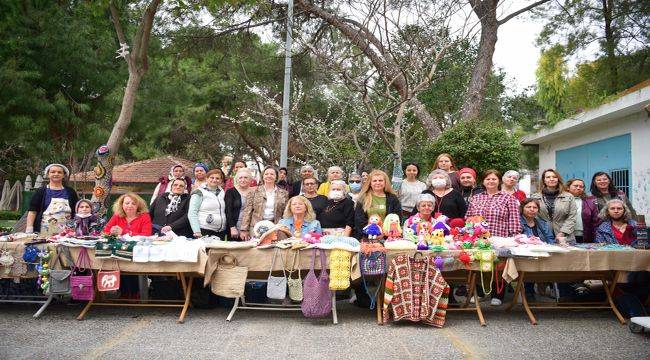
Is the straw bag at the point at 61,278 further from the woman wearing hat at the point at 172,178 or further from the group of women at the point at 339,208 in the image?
the woman wearing hat at the point at 172,178

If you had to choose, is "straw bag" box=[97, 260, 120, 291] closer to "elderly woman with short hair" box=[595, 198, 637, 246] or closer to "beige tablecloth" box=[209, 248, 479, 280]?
"beige tablecloth" box=[209, 248, 479, 280]

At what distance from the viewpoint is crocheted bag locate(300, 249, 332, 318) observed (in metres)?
5.68

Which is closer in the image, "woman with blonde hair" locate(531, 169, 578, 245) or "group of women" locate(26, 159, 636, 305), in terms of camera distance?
"group of women" locate(26, 159, 636, 305)

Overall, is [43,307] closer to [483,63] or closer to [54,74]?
[54,74]

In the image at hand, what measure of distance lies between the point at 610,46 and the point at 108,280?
561 inches

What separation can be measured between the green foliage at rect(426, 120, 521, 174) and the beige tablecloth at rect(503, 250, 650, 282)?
18.2 feet

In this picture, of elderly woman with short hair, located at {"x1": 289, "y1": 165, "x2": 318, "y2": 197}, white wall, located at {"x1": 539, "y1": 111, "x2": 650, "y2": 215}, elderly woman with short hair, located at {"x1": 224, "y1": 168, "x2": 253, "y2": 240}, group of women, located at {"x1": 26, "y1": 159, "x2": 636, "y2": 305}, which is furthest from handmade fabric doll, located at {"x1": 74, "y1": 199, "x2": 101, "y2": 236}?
white wall, located at {"x1": 539, "y1": 111, "x2": 650, "y2": 215}

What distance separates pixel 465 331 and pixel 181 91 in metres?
15.2

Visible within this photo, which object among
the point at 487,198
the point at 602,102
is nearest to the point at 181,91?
the point at 602,102

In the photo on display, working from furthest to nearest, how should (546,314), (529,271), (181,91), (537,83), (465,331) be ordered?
(537,83)
(181,91)
(546,314)
(529,271)
(465,331)

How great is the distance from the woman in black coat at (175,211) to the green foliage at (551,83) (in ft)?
43.5

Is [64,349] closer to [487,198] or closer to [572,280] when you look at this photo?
[487,198]

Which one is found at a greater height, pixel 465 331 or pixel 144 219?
pixel 144 219

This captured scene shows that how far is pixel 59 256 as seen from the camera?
591 cm
